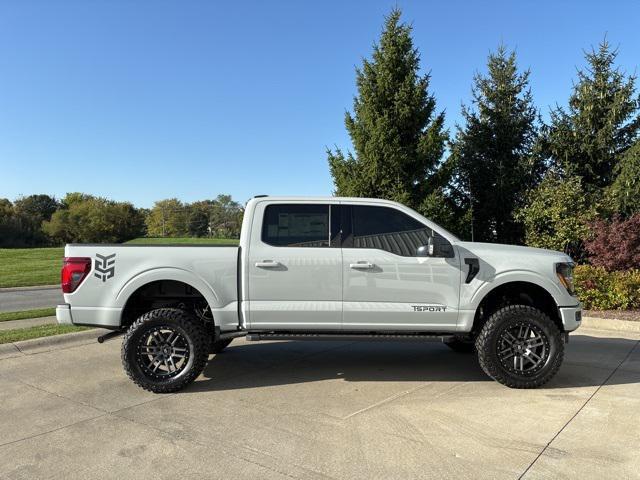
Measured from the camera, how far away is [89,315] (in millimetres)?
5051

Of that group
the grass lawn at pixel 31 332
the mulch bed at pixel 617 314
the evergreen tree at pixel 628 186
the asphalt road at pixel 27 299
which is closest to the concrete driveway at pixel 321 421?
the grass lawn at pixel 31 332

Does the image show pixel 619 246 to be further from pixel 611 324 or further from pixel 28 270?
pixel 28 270

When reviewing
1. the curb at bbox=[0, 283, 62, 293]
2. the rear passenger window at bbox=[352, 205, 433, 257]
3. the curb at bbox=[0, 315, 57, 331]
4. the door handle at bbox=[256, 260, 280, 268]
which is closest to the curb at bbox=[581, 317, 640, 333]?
the rear passenger window at bbox=[352, 205, 433, 257]

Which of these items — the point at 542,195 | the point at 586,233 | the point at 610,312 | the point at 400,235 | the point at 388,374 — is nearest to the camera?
the point at 400,235

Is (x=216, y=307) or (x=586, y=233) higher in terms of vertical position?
(x=586, y=233)

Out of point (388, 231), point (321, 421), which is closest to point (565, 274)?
point (388, 231)

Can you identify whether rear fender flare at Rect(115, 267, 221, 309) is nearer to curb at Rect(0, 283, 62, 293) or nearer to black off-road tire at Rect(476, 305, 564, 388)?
black off-road tire at Rect(476, 305, 564, 388)

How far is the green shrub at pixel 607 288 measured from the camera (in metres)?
9.20

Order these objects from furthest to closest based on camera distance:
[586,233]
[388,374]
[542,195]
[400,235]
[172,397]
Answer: [542,195] → [586,233] → [388,374] → [400,235] → [172,397]

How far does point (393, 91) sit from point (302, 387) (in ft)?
34.5

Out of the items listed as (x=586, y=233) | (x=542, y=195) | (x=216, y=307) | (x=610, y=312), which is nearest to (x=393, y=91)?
(x=542, y=195)

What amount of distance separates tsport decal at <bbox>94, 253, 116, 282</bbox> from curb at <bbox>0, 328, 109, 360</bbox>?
266 cm

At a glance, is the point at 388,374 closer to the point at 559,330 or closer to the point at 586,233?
the point at 559,330

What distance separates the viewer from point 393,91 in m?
13.7
